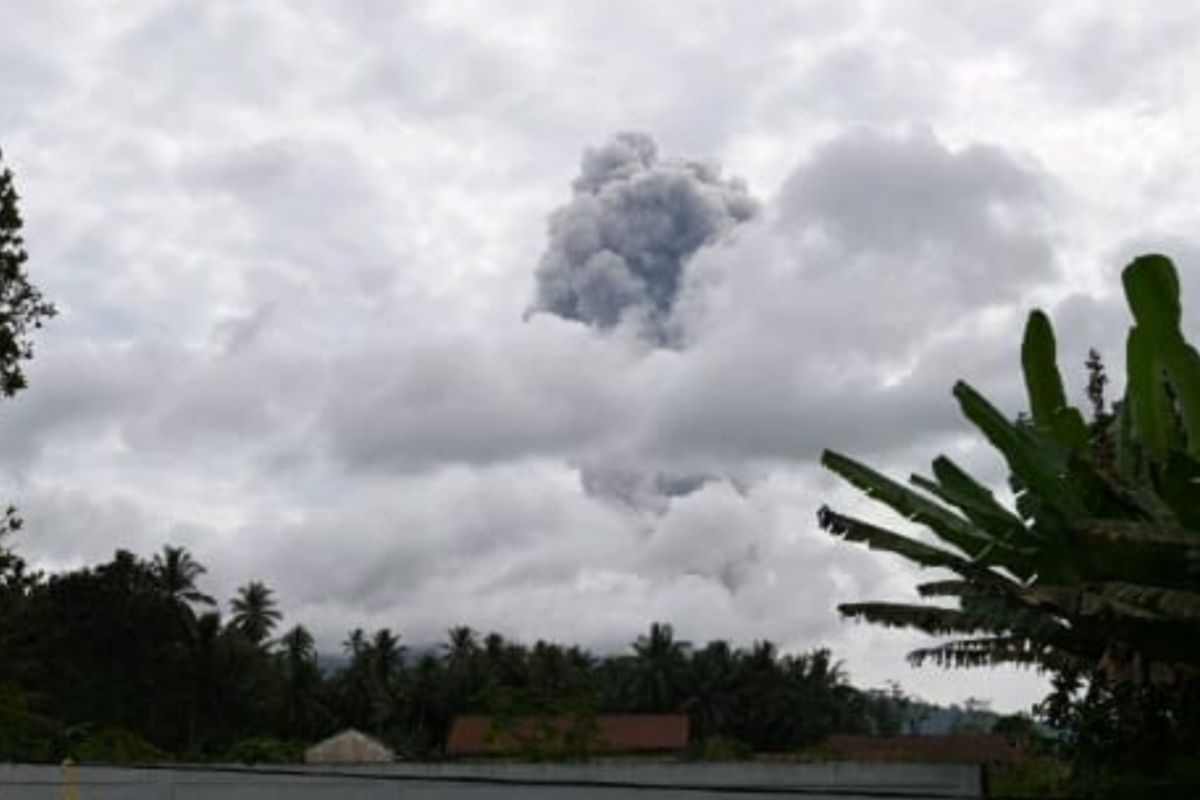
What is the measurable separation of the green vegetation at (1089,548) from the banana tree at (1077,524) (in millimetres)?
13

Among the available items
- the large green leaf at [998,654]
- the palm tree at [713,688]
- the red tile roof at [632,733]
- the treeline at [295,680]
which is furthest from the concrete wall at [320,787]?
the palm tree at [713,688]

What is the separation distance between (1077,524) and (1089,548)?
1.05 meters

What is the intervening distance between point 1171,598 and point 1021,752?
21.7 ft

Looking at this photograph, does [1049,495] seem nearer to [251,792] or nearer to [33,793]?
[251,792]

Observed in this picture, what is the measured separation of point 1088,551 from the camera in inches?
462

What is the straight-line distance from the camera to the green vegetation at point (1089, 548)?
37.2 feet

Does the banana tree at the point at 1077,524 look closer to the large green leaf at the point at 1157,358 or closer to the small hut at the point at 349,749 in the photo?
the large green leaf at the point at 1157,358

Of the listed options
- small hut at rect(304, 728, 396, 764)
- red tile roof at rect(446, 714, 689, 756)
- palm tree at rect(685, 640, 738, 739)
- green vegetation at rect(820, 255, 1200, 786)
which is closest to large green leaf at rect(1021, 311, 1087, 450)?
green vegetation at rect(820, 255, 1200, 786)

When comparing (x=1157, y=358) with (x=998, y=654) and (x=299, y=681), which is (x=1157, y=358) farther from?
(x=299, y=681)

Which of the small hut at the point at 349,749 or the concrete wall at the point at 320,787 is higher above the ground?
the small hut at the point at 349,749

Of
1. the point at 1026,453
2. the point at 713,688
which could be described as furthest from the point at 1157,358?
the point at 713,688

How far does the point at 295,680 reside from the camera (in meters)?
94.9

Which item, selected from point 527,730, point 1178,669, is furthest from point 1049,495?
point 527,730

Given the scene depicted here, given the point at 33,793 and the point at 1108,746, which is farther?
the point at 33,793
